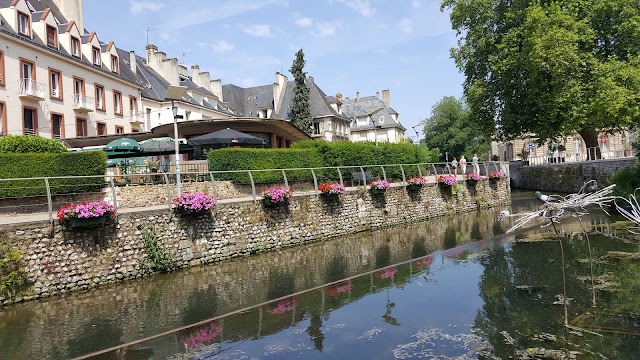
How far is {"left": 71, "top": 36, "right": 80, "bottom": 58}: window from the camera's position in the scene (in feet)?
98.2

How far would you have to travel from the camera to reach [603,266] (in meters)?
10.9

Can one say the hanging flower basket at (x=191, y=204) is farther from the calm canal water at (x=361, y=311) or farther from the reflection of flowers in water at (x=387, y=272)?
the reflection of flowers in water at (x=387, y=272)

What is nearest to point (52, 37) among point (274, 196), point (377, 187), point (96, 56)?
point (96, 56)

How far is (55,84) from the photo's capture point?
28.0m

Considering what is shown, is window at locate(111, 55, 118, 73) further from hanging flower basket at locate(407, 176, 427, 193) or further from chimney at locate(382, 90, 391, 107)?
chimney at locate(382, 90, 391, 107)

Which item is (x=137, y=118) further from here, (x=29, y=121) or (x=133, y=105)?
Answer: (x=29, y=121)

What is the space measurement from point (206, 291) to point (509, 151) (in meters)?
57.0

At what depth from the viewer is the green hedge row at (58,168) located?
13555 mm

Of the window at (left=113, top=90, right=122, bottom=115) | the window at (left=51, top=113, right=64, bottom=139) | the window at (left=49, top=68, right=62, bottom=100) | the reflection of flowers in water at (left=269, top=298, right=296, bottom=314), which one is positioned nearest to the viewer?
the reflection of flowers in water at (left=269, top=298, right=296, bottom=314)

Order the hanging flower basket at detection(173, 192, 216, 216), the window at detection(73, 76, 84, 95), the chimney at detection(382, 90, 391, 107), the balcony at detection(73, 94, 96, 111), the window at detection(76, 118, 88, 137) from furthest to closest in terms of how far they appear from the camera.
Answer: the chimney at detection(382, 90, 391, 107) → the window at detection(76, 118, 88, 137) → the window at detection(73, 76, 84, 95) → the balcony at detection(73, 94, 96, 111) → the hanging flower basket at detection(173, 192, 216, 216)

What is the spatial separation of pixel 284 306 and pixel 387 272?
12.2 feet

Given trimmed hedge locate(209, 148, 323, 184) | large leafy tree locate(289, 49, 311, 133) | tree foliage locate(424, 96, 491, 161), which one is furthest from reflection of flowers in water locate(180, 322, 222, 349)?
tree foliage locate(424, 96, 491, 161)

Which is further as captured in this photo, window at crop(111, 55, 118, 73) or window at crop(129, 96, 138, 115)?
window at crop(129, 96, 138, 115)

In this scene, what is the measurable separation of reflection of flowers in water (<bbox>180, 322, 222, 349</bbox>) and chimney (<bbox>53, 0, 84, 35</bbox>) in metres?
30.8
